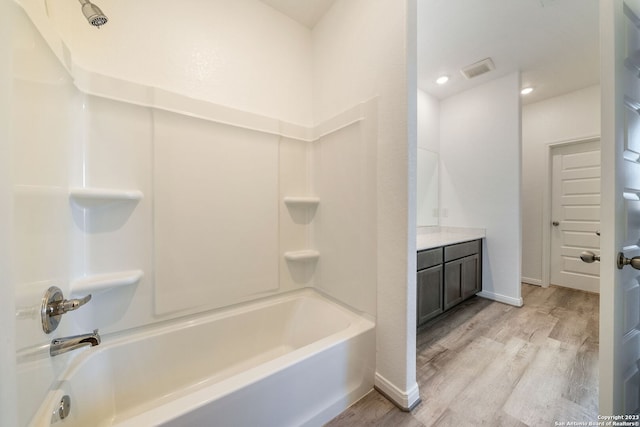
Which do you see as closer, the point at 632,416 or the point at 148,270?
the point at 632,416

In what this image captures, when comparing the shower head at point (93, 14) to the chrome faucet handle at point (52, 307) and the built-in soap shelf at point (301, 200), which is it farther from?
the built-in soap shelf at point (301, 200)

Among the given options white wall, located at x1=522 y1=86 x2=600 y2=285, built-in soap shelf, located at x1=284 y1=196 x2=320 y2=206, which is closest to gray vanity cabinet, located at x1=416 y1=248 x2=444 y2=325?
built-in soap shelf, located at x1=284 y1=196 x2=320 y2=206

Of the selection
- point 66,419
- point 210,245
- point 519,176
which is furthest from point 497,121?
point 66,419

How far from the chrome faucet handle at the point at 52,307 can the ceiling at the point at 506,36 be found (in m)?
2.24

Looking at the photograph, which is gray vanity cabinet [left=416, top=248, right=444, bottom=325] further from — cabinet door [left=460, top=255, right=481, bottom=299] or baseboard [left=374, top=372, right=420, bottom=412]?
baseboard [left=374, top=372, right=420, bottom=412]

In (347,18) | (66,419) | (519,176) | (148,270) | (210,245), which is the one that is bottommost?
(66,419)

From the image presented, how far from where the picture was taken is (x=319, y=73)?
2000 mm

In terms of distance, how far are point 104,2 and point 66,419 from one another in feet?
6.74

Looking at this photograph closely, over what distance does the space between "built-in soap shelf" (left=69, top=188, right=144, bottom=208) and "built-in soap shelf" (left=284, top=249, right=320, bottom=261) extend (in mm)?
1064

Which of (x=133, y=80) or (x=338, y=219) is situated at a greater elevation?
(x=133, y=80)

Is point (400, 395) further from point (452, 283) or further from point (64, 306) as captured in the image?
point (64, 306)

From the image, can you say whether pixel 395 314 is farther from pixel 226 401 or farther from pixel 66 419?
pixel 66 419

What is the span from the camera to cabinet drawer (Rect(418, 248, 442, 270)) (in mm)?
2022

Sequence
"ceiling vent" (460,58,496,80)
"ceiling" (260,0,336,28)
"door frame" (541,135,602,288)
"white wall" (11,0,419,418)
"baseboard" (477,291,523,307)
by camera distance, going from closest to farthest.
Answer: "white wall" (11,0,419,418) < "ceiling" (260,0,336,28) < "ceiling vent" (460,58,496,80) < "baseboard" (477,291,523,307) < "door frame" (541,135,602,288)
